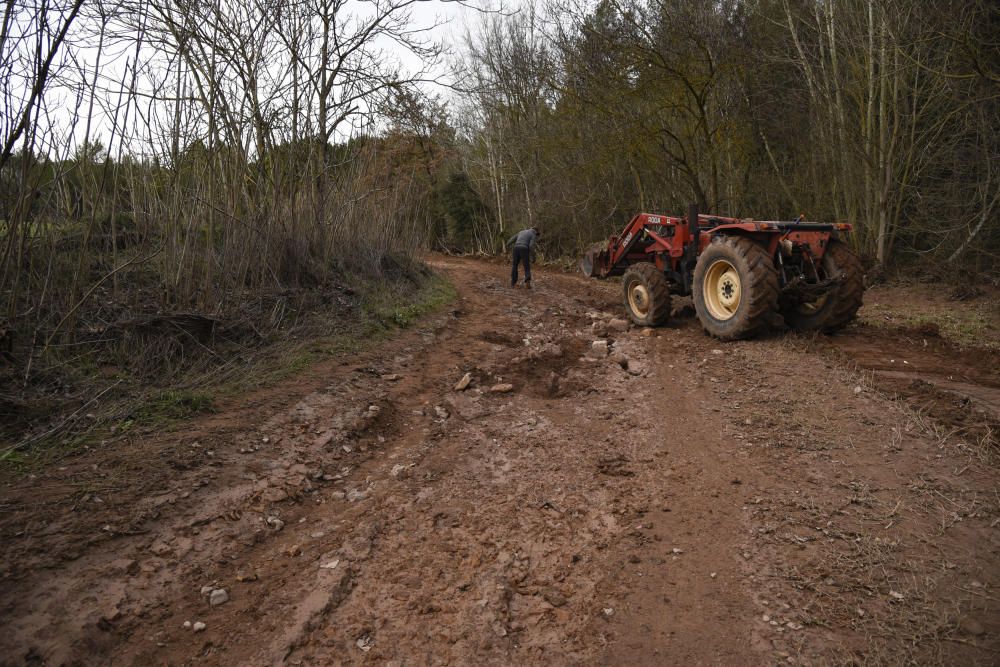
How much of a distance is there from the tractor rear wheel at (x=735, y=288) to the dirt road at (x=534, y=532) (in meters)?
1.17

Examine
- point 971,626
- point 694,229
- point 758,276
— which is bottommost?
point 971,626

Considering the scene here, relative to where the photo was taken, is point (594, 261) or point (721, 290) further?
point (594, 261)

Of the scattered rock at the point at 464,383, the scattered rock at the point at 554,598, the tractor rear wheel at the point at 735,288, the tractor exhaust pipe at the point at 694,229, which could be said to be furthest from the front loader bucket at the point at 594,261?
the scattered rock at the point at 554,598

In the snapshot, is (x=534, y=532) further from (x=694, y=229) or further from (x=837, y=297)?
(x=694, y=229)

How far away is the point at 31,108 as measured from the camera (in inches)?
137

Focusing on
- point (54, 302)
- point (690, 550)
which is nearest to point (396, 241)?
point (54, 302)

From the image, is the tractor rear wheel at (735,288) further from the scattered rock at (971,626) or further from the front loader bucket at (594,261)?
the scattered rock at (971,626)

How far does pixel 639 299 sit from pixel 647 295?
33 cm

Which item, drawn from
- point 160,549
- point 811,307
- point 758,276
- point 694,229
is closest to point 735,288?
point 758,276

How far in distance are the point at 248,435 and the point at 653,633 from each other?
2988 mm

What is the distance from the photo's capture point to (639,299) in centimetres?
807

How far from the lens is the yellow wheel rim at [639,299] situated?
7.83m

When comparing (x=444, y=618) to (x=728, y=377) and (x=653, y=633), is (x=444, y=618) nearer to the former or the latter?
(x=653, y=633)

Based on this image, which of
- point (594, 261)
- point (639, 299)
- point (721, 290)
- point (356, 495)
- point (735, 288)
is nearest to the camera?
point (356, 495)
